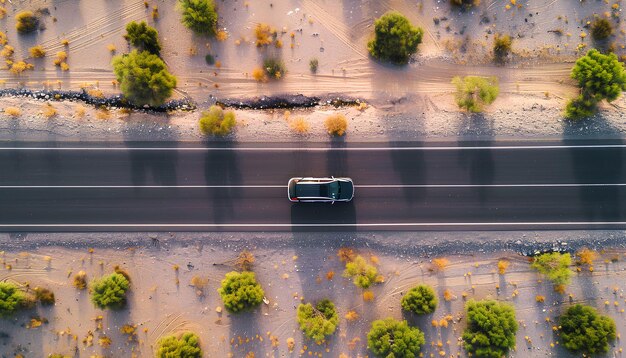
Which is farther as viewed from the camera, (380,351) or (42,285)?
(42,285)

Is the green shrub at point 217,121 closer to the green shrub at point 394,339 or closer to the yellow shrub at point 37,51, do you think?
the yellow shrub at point 37,51

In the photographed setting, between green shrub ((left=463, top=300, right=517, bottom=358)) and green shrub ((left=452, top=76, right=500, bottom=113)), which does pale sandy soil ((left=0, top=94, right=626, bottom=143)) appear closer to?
green shrub ((left=452, top=76, right=500, bottom=113))

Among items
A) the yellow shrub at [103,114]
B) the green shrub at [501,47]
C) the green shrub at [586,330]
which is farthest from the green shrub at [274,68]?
the green shrub at [586,330]

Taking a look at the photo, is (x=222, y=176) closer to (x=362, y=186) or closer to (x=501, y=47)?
(x=362, y=186)

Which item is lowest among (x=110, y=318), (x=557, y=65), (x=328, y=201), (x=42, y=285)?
(x=110, y=318)

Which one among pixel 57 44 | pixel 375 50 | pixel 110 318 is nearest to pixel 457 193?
pixel 375 50

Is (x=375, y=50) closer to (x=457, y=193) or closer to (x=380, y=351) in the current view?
(x=457, y=193)

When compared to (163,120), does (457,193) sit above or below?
below
